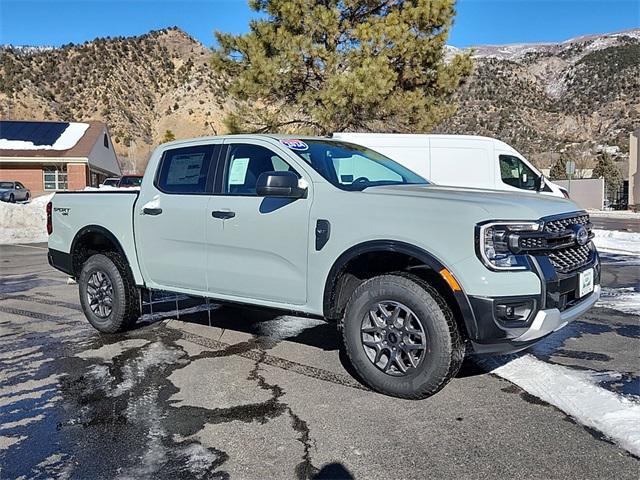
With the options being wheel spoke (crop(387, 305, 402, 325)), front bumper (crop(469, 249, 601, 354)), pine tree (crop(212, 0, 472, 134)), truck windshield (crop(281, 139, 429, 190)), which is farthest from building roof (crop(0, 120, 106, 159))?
front bumper (crop(469, 249, 601, 354))

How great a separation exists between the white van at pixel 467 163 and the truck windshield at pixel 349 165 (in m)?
8.60

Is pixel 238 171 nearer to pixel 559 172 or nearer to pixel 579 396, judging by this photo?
pixel 579 396

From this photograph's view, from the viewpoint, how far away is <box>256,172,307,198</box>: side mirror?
4.35 metres

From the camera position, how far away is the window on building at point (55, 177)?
3519cm

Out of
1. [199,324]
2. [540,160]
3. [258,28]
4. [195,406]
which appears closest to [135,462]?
[195,406]

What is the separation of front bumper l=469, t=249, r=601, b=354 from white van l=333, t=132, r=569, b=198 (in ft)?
33.9

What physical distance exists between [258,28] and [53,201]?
43.5ft

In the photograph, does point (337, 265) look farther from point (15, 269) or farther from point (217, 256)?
point (15, 269)

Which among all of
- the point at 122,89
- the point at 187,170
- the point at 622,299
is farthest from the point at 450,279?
the point at 122,89

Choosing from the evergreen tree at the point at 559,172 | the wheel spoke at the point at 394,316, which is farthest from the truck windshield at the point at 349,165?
the evergreen tree at the point at 559,172

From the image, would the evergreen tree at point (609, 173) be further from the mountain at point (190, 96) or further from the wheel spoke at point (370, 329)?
the wheel spoke at point (370, 329)

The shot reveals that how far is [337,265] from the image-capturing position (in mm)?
4262

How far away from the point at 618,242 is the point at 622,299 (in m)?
7.17

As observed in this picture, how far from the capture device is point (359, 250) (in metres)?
4.14
